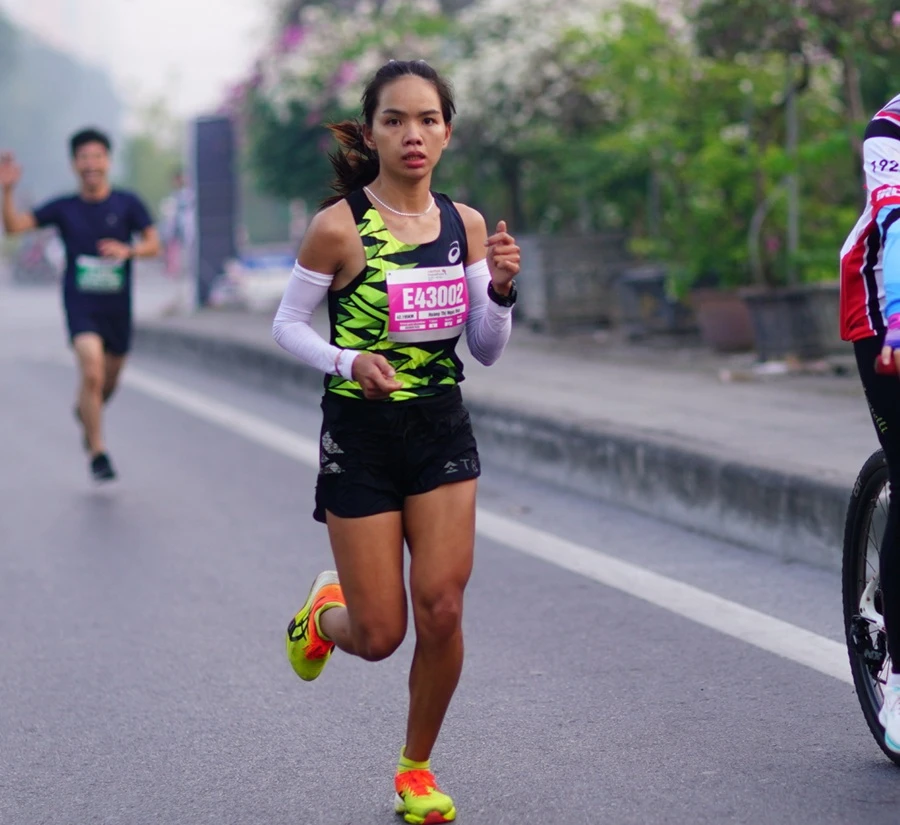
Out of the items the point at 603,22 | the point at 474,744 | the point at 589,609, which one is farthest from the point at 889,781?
the point at 603,22

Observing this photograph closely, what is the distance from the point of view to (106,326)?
11.0 m

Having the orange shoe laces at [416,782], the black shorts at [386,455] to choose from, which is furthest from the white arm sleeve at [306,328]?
the orange shoe laces at [416,782]

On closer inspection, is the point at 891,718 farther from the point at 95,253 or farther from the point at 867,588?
the point at 95,253

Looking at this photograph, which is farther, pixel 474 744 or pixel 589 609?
pixel 589 609

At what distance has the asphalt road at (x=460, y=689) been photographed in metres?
4.68

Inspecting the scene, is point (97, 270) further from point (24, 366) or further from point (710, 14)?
point (24, 366)

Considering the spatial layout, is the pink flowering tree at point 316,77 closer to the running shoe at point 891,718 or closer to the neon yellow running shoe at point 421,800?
the running shoe at point 891,718

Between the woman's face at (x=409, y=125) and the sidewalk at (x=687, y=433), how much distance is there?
3429mm

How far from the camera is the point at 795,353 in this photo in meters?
13.0

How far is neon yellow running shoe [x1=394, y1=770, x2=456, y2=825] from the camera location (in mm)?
4453

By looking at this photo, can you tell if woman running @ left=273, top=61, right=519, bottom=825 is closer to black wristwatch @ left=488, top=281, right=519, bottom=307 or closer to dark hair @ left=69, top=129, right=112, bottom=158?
black wristwatch @ left=488, top=281, right=519, bottom=307

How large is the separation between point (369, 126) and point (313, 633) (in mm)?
1291

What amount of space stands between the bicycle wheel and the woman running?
42.0 inches

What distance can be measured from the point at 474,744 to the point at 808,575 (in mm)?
2650
